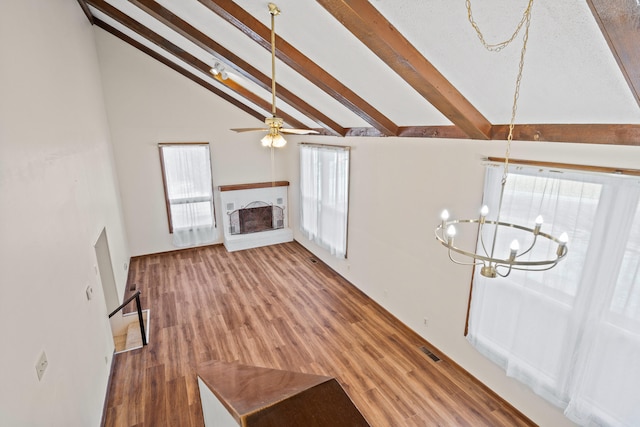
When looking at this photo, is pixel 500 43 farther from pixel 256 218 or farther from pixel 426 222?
pixel 256 218

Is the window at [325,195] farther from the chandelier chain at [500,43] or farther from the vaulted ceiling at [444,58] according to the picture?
the chandelier chain at [500,43]

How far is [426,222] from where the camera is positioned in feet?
12.4

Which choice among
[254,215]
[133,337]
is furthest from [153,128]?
[133,337]

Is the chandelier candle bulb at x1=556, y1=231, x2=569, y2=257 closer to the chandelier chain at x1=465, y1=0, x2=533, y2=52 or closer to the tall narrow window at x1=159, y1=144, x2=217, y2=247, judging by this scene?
the chandelier chain at x1=465, y1=0, x2=533, y2=52

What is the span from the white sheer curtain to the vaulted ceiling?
410 millimetres

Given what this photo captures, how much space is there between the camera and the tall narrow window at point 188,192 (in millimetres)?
6422

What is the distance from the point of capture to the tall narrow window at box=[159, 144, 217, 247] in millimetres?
6422

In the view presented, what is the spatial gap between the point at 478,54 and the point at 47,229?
3199 mm

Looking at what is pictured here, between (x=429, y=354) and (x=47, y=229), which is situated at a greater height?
(x=47, y=229)

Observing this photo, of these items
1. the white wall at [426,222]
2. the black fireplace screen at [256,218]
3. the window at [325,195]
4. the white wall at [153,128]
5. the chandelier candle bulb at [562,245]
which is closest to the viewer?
the chandelier candle bulb at [562,245]

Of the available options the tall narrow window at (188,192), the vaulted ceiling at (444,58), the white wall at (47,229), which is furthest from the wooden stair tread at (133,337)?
the vaulted ceiling at (444,58)

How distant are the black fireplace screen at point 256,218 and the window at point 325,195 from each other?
0.95 m

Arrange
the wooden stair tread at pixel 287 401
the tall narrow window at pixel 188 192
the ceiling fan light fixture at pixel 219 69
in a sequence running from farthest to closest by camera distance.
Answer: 1. the tall narrow window at pixel 188 192
2. the ceiling fan light fixture at pixel 219 69
3. the wooden stair tread at pixel 287 401

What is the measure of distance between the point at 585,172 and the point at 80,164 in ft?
15.1
